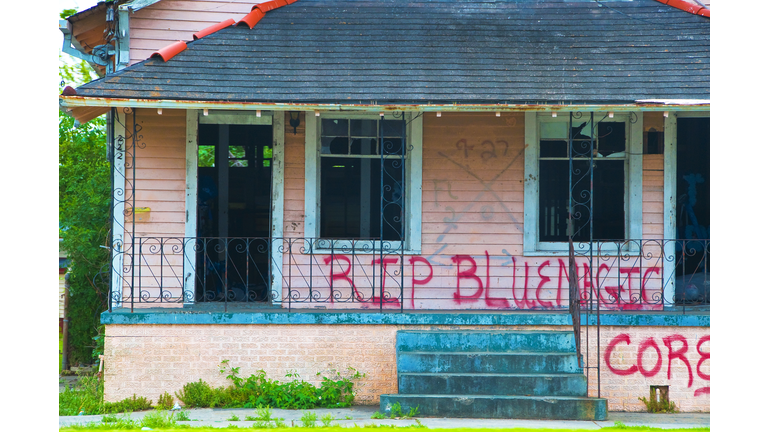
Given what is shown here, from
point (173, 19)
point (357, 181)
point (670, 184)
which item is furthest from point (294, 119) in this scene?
point (670, 184)

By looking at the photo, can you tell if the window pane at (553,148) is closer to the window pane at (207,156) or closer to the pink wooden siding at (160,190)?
the window pane at (207,156)

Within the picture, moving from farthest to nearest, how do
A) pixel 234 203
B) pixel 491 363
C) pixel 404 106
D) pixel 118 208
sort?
pixel 234 203
pixel 118 208
pixel 404 106
pixel 491 363

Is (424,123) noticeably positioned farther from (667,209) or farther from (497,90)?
(667,209)

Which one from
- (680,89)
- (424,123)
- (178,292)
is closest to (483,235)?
Result: (424,123)

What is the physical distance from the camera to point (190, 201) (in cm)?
829

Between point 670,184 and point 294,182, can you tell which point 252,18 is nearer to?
point 294,182

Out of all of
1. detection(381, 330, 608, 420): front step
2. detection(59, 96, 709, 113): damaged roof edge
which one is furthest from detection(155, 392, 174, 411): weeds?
detection(59, 96, 709, 113): damaged roof edge

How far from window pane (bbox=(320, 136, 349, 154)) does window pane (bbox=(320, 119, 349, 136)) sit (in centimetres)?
6

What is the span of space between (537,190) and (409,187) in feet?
5.24

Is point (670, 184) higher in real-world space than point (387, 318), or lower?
higher

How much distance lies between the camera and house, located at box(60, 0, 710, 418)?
7562 millimetres

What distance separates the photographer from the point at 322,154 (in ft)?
27.9

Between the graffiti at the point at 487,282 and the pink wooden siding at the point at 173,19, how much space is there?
349 cm

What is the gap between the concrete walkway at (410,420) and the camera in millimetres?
6453
